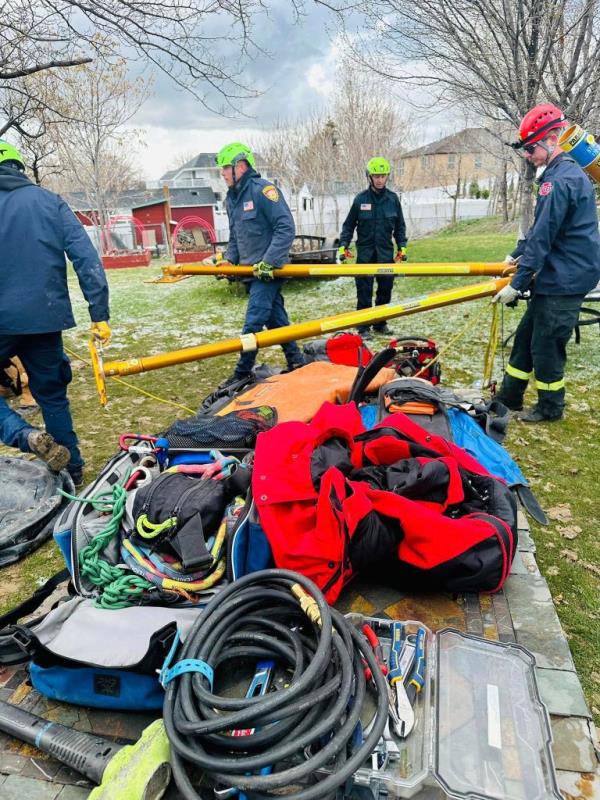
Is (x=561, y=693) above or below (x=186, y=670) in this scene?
below

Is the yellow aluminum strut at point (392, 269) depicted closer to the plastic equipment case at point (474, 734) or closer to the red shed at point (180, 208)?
the plastic equipment case at point (474, 734)

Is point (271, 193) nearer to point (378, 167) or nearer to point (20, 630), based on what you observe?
point (378, 167)

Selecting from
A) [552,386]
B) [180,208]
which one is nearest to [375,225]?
[552,386]

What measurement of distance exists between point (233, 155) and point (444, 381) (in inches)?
125

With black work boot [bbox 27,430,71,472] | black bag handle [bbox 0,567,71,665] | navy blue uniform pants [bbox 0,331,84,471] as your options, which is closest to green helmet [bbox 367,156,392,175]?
navy blue uniform pants [bbox 0,331,84,471]

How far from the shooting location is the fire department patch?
17.5ft

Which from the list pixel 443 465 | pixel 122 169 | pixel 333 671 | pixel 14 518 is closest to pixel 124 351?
pixel 14 518

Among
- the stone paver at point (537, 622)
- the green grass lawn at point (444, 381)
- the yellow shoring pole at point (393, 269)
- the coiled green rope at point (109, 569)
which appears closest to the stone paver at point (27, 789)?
the coiled green rope at point (109, 569)

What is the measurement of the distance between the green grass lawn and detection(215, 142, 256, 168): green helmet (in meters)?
2.33

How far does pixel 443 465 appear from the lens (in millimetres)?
2410

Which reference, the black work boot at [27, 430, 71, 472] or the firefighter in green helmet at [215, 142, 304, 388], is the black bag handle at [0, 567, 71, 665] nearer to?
the black work boot at [27, 430, 71, 472]

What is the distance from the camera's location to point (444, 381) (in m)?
5.81

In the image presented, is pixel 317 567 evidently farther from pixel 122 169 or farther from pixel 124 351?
pixel 122 169

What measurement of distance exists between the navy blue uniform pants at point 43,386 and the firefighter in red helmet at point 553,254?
3.45 metres
